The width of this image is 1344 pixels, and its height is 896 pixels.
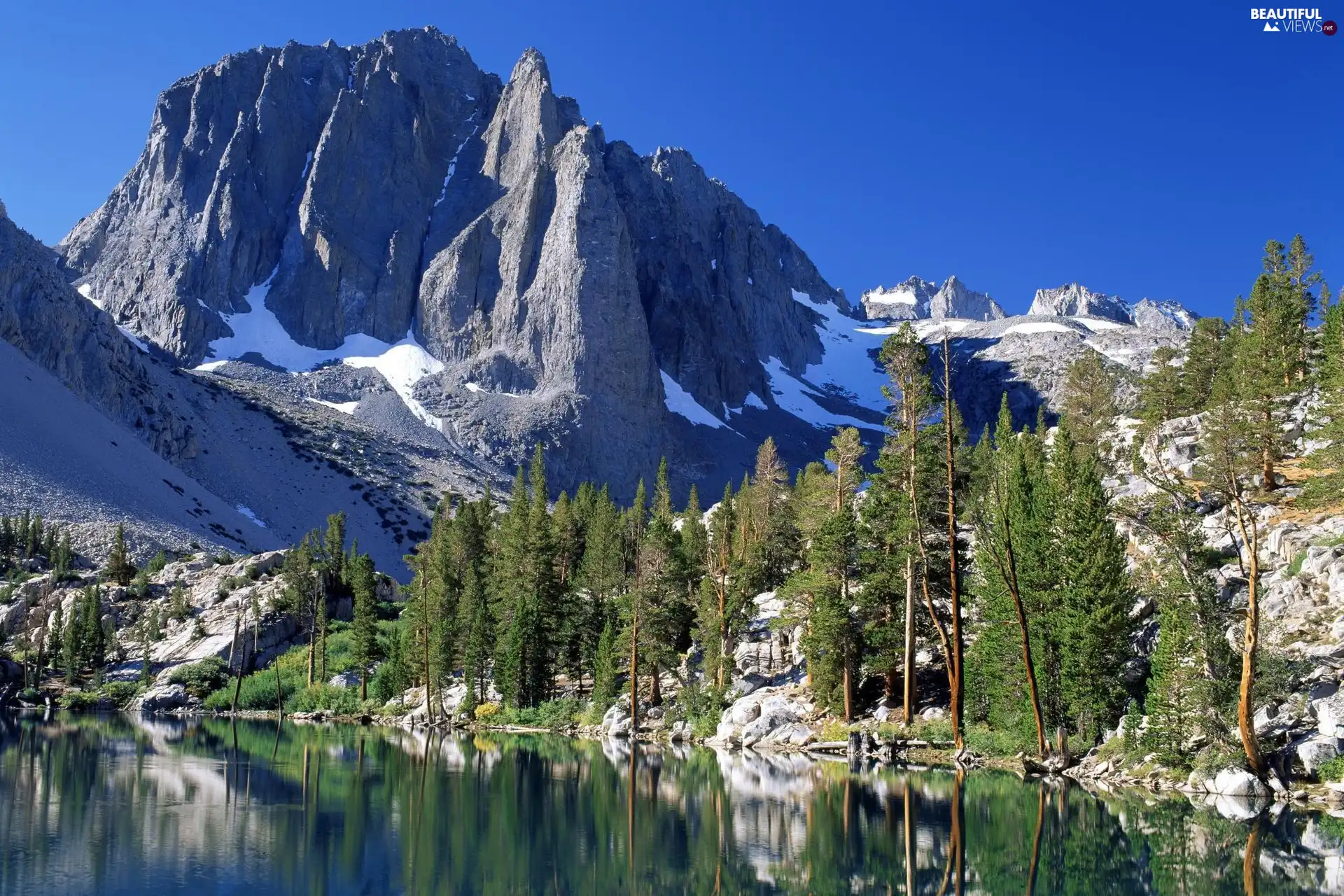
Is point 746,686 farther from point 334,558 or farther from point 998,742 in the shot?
point 334,558

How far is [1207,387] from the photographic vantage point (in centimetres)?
7175

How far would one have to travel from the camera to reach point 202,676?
75.4 m

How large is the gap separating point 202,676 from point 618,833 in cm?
6443

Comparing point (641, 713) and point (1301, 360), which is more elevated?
point (1301, 360)

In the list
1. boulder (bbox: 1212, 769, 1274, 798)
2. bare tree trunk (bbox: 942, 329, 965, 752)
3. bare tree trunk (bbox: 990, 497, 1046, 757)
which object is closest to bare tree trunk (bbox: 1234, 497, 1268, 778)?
boulder (bbox: 1212, 769, 1274, 798)

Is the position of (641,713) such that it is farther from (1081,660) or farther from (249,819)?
(249,819)

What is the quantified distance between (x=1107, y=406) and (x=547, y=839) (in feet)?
210

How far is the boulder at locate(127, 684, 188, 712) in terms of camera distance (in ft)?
242

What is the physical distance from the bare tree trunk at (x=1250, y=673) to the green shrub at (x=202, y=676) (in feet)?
229

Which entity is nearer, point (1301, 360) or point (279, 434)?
point (1301, 360)

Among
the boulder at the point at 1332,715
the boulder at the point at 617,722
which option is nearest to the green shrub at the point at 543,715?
the boulder at the point at 617,722

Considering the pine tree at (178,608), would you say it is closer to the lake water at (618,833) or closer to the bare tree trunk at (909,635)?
the lake water at (618,833)

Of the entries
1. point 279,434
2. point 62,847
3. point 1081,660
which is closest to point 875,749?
point 1081,660

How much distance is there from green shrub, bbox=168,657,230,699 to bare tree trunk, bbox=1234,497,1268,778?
69.7m
